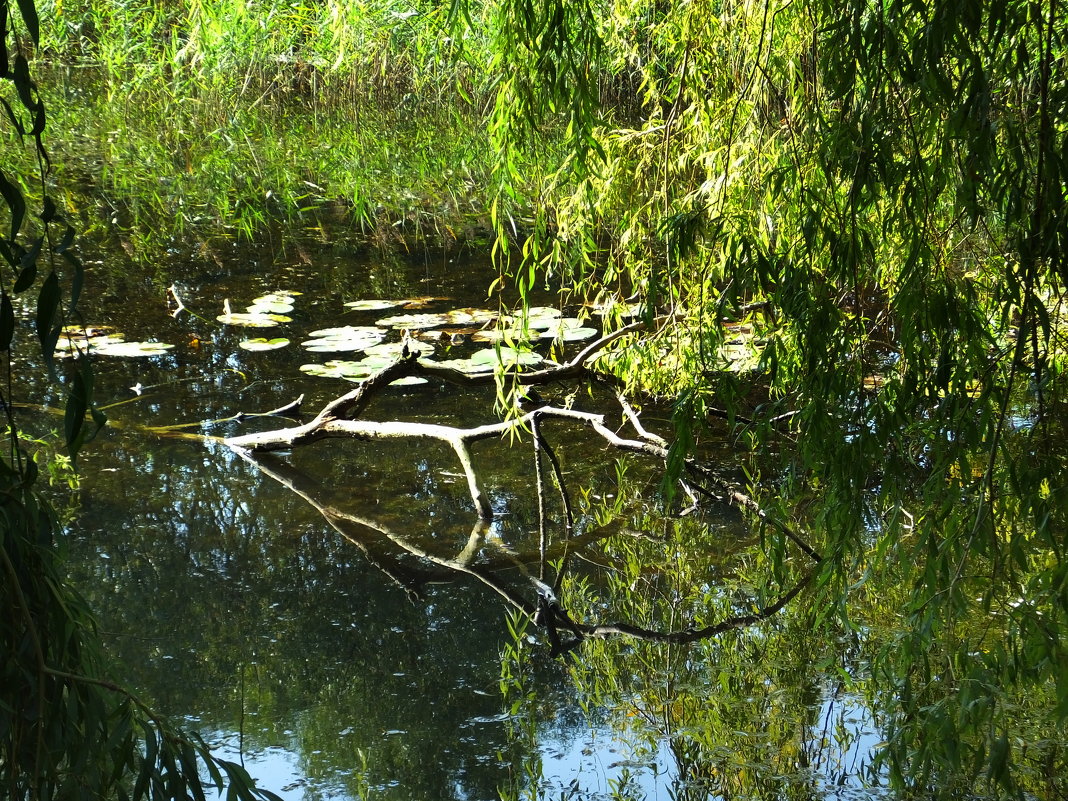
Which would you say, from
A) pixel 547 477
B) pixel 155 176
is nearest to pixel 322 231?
pixel 155 176

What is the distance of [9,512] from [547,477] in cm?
278

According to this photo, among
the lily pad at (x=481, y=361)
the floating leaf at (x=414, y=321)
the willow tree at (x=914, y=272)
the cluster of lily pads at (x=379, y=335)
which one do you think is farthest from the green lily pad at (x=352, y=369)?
the willow tree at (x=914, y=272)

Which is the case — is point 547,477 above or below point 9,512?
below

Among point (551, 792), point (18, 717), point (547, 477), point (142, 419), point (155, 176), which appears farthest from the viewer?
point (155, 176)

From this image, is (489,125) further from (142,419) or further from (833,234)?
(142,419)

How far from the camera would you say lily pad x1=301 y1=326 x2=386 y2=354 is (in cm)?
474

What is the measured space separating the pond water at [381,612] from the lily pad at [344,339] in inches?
2.6

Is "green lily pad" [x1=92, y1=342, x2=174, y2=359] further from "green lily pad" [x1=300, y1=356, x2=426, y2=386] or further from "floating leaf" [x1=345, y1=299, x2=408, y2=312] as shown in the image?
"floating leaf" [x1=345, y1=299, x2=408, y2=312]

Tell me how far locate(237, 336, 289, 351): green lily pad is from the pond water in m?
0.09

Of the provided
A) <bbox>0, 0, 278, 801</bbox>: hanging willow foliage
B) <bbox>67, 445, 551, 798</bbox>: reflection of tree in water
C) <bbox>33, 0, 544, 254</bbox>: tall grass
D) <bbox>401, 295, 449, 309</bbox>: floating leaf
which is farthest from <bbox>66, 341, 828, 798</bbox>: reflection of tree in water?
<bbox>33, 0, 544, 254</bbox>: tall grass

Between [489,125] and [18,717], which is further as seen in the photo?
[489,125]

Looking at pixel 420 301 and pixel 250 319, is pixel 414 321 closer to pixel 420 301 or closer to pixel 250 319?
pixel 420 301

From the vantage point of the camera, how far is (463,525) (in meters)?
3.33

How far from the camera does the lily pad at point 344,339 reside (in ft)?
15.5
